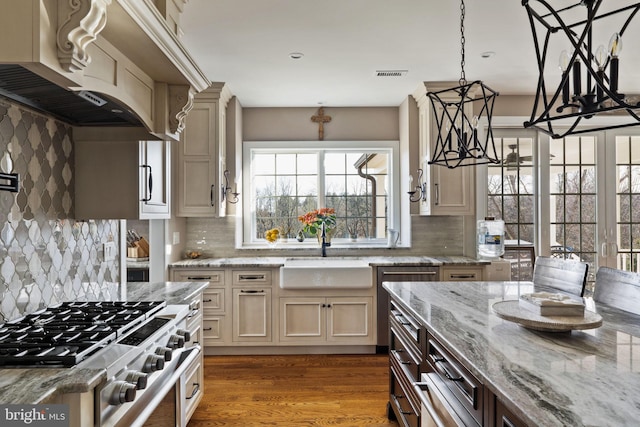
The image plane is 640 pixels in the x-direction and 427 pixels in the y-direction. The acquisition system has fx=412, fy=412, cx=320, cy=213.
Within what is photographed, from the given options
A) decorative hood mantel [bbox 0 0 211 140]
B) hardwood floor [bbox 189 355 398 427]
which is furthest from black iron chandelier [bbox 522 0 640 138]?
hardwood floor [bbox 189 355 398 427]

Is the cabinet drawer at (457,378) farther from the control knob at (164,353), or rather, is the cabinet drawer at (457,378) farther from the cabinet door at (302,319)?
the cabinet door at (302,319)

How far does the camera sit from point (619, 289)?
76.1 inches

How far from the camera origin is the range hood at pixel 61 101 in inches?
53.3

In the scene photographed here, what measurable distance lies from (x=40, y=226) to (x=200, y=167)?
2135mm

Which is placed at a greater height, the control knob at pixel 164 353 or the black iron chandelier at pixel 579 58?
the black iron chandelier at pixel 579 58

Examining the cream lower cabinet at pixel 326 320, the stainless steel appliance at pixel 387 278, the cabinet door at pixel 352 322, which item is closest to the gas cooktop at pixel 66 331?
the cream lower cabinet at pixel 326 320

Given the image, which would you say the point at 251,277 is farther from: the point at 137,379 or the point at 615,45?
the point at 615,45

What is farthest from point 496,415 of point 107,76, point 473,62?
point 473,62

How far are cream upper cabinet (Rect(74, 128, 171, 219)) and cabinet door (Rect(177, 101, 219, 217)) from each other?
5.69ft

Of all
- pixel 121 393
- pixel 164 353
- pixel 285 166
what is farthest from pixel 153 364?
pixel 285 166

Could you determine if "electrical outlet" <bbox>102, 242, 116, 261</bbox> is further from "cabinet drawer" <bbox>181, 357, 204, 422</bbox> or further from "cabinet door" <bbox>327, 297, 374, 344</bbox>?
"cabinet door" <bbox>327, 297, 374, 344</bbox>

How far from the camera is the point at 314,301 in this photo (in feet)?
12.3

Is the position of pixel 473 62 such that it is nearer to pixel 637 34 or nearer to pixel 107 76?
pixel 637 34

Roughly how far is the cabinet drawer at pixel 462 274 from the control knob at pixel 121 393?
9.95 ft
